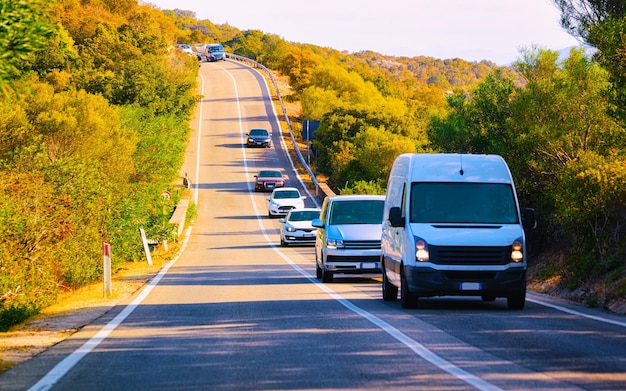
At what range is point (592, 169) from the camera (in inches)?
793

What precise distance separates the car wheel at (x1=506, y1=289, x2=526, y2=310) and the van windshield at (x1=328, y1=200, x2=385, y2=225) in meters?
7.81

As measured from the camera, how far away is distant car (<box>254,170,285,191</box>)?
65.3 meters

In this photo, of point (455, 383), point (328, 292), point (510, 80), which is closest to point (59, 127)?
point (510, 80)

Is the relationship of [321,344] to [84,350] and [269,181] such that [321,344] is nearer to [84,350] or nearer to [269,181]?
[84,350]

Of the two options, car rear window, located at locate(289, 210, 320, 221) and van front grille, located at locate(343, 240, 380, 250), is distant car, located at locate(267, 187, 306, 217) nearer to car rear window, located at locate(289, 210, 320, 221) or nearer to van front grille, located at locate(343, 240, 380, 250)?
car rear window, located at locate(289, 210, 320, 221)

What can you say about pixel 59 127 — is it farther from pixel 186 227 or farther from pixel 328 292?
pixel 328 292

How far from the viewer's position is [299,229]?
40.9 meters

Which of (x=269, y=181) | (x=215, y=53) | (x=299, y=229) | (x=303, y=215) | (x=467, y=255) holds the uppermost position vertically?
(x=215, y=53)

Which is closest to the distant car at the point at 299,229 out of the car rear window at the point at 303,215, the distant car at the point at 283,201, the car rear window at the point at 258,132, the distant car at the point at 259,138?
the car rear window at the point at 303,215

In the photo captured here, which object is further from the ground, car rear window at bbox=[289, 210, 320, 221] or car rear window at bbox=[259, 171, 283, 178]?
car rear window at bbox=[259, 171, 283, 178]

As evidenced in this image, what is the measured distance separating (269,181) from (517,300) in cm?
4938

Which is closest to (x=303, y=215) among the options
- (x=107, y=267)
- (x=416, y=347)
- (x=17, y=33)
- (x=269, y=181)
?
(x=107, y=267)

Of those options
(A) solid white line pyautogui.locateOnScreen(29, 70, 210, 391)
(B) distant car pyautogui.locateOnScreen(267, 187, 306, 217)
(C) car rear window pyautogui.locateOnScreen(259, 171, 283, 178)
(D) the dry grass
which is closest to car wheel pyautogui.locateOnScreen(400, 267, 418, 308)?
(A) solid white line pyautogui.locateOnScreen(29, 70, 210, 391)

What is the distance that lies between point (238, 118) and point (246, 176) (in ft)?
91.2
